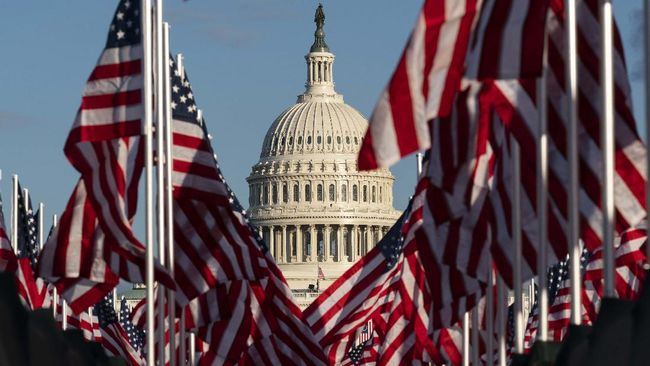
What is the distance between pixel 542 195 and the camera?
24672 millimetres

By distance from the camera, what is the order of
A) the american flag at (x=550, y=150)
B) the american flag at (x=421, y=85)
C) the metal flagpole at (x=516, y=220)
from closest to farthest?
the american flag at (x=421, y=85) < the american flag at (x=550, y=150) < the metal flagpole at (x=516, y=220)

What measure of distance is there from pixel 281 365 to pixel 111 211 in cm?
1608

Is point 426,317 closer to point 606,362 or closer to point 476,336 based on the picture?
point 476,336

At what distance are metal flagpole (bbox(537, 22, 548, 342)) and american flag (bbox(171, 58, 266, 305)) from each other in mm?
6632

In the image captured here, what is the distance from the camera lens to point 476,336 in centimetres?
3631

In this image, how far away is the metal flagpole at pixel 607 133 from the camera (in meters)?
22.0

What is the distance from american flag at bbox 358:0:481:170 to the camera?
802 inches

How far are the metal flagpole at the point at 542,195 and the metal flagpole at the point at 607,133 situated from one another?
1.06m

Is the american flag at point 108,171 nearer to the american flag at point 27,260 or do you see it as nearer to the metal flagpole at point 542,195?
the metal flagpole at point 542,195

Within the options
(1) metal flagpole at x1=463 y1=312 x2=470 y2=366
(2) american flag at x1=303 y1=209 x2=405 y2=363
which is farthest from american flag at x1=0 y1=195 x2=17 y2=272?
(2) american flag at x1=303 y1=209 x2=405 y2=363

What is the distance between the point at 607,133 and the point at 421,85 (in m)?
2.16

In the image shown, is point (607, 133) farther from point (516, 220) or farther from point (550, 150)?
point (516, 220)

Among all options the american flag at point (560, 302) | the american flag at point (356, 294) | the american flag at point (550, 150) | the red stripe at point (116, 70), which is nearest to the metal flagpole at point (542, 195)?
the american flag at point (550, 150)

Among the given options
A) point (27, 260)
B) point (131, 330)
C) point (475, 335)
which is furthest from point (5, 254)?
point (131, 330)
